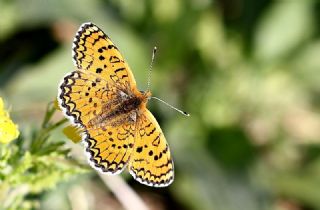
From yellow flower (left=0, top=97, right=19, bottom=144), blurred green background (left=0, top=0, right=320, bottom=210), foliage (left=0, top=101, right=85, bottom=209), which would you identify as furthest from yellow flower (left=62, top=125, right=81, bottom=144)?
blurred green background (left=0, top=0, right=320, bottom=210)

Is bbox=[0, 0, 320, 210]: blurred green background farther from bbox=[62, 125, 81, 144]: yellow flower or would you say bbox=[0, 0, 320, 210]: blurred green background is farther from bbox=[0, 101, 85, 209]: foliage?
bbox=[62, 125, 81, 144]: yellow flower

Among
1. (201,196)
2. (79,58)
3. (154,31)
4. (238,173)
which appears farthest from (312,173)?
(79,58)

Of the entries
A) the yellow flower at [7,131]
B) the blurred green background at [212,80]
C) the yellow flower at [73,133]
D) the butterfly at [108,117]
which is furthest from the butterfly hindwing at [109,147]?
the blurred green background at [212,80]

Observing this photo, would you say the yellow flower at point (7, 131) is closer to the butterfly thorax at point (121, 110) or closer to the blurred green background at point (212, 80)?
the butterfly thorax at point (121, 110)

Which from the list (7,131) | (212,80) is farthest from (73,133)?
(212,80)

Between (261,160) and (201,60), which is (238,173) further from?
(201,60)

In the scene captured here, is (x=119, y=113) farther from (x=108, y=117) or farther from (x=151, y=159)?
(x=151, y=159)
